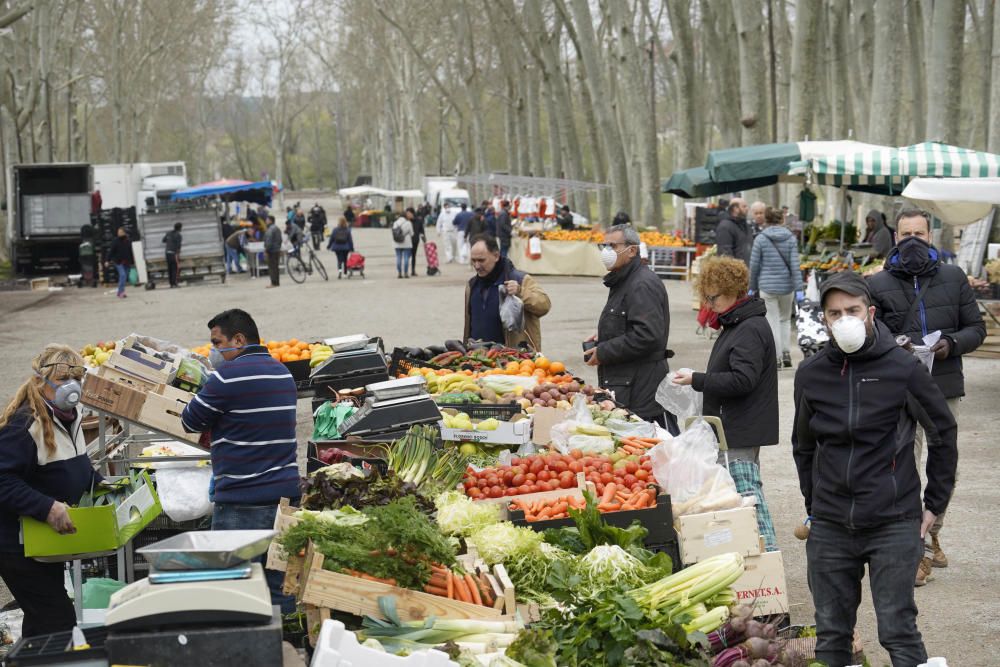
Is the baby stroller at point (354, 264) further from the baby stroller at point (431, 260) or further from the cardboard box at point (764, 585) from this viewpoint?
the cardboard box at point (764, 585)

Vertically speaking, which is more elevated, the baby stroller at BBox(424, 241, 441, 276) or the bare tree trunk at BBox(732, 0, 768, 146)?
the bare tree trunk at BBox(732, 0, 768, 146)

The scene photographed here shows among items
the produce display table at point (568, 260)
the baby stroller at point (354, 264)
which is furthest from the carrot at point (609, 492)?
the baby stroller at point (354, 264)

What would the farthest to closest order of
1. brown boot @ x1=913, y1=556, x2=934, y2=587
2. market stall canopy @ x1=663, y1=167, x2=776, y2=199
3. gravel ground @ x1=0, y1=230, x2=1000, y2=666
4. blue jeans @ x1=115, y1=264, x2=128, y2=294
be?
blue jeans @ x1=115, y1=264, x2=128, y2=294, market stall canopy @ x1=663, y1=167, x2=776, y2=199, brown boot @ x1=913, y1=556, x2=934, y2=587, gravel ground @ x1=0, y1=230, x2=1000, y2=666

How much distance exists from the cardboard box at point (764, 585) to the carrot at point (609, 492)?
72 centimetres

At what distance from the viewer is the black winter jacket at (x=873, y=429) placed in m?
4.55

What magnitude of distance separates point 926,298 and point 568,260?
2386cm

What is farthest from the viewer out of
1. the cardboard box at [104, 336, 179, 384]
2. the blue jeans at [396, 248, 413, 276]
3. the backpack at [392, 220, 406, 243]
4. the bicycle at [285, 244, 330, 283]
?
the blue jeans at [396, 248, 413, 276]

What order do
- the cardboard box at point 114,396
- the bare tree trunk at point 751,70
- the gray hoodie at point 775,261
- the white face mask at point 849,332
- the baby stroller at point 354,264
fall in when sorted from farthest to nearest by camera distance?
1. the baby stroller at point 354,264
2. the bare tree trunk at point 751,70
3. the gray hoodie at point 775,261
4. the cardboard box at point 114,396
5. the white face mask at point 849,332

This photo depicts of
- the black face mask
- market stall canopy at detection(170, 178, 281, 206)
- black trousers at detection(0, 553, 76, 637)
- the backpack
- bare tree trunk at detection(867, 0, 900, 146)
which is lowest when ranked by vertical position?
black trousers at detection(0, 553, 76, 637)

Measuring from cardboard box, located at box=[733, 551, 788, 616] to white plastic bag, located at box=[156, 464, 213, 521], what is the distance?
A: 3.17 m

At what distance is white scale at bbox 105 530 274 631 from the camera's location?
150 inches

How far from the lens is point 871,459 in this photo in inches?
180

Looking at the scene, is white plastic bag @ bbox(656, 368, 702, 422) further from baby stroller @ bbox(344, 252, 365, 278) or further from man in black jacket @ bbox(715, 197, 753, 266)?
baby stroller @ bbox(344, 252, 365, 278)

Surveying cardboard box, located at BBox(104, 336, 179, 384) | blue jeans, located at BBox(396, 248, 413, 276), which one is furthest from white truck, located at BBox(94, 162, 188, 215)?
cardboard box, located at BBox(104, 336, 179, 384)
